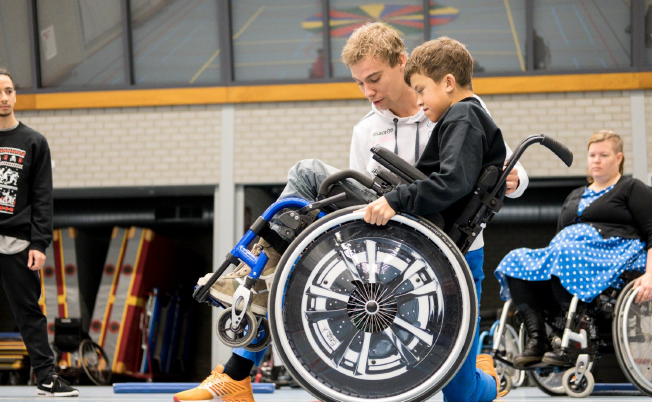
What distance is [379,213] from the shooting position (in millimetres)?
1822

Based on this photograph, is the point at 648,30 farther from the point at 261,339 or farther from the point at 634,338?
the point at 261,339

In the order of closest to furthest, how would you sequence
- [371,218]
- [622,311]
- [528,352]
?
[371,218]
[622,311]
[528,352]

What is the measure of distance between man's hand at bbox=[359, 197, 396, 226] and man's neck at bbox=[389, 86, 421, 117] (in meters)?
0.76

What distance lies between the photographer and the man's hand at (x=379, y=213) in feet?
5.98

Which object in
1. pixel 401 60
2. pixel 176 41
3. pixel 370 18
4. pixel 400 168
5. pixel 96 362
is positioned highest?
pixel 370 18

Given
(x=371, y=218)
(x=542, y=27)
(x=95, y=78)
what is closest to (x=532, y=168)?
(x=542, y=27)

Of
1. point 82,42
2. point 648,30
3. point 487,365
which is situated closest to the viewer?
point 487,365

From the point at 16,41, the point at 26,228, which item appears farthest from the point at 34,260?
the point at 16,41

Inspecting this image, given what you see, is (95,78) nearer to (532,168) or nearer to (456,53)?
(532,168)

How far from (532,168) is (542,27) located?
138 cm

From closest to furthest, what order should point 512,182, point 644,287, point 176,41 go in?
point 512,182
point 644,287
point 176,41

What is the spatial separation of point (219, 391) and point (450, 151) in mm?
976

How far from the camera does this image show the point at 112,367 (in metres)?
7.86

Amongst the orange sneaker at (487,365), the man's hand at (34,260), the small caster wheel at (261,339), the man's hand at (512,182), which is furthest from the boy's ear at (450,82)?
the man's hand at (34,260)
